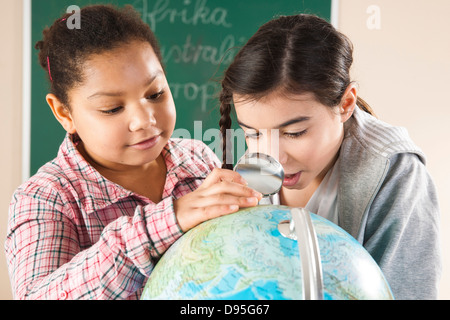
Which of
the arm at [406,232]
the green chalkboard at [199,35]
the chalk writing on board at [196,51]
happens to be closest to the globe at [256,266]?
the arm at [406,232]

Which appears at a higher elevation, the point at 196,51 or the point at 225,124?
the point at 196,51

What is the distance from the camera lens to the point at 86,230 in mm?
979

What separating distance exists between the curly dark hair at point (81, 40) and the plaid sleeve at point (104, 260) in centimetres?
34

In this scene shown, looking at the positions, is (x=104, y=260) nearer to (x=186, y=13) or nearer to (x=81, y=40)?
(x=81, y=40)

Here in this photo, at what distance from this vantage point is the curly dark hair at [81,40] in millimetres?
967

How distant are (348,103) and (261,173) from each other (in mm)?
418

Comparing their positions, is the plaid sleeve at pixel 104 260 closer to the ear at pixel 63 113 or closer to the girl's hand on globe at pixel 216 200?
the girl's hand on globe at pixel 216 200

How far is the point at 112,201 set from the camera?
100cm

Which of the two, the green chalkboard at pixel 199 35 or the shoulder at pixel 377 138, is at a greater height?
the green chalkboard at pixel 199 35

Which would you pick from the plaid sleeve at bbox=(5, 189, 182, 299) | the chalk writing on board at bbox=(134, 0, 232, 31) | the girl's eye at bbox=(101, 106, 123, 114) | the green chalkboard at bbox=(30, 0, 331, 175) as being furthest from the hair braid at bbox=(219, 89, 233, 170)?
the chalk writing on board at bbox=(134, 0, 232, 31)

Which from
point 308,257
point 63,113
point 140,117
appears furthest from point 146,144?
point 308,257

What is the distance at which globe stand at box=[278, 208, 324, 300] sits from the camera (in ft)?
1.79
